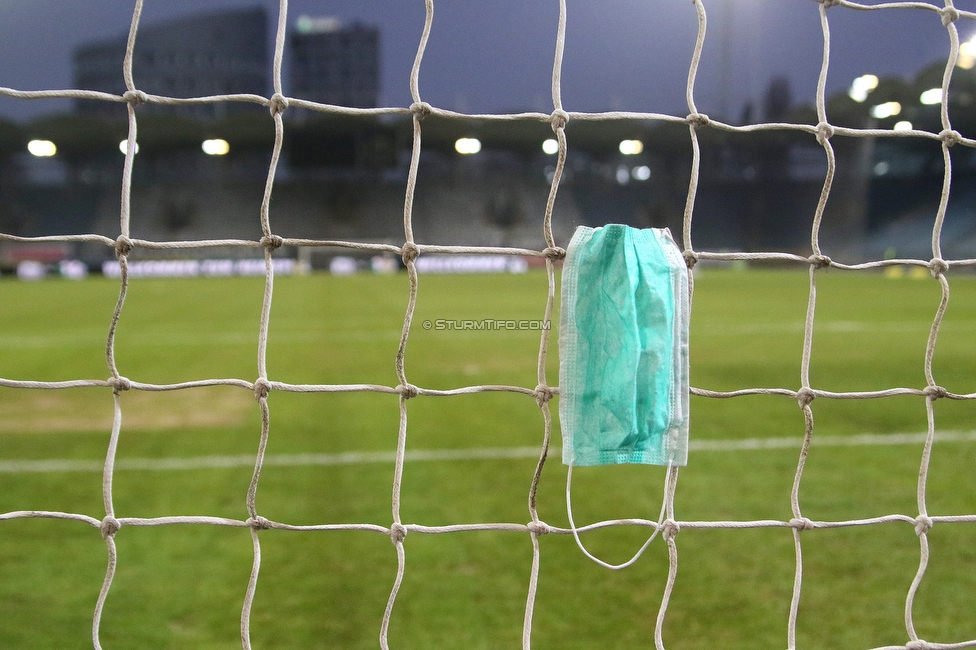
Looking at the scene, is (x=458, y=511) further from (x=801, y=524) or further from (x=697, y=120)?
(x=697, y=120)

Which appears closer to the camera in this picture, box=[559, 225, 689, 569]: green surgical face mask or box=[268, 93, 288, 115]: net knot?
box=[559, 225, 689, 569]: green surgical face mask

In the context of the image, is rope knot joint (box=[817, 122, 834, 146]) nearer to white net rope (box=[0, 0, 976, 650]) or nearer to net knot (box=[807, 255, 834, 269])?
white net rope (box=[0, 0, 976, 650])

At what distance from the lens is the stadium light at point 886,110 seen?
703 inches

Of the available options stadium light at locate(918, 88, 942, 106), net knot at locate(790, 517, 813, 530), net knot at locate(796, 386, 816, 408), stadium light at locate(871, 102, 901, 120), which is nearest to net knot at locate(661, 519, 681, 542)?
net knot at locate(790, 517, 813, 530)

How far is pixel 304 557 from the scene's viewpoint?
84.6 inches

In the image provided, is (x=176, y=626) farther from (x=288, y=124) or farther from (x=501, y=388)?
(x=288, y=124)

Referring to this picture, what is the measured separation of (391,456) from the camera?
10.5ft

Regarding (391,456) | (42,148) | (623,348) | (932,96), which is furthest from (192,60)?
(623,348)

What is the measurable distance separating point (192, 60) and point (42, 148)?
21.5ft

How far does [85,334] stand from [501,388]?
695 cm

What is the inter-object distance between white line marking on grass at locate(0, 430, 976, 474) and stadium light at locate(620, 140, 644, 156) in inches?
725

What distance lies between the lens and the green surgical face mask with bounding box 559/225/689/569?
123 centimetres

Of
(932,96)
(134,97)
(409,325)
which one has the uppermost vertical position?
(932,96)

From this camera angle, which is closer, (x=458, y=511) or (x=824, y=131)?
(x=824, y=131)
